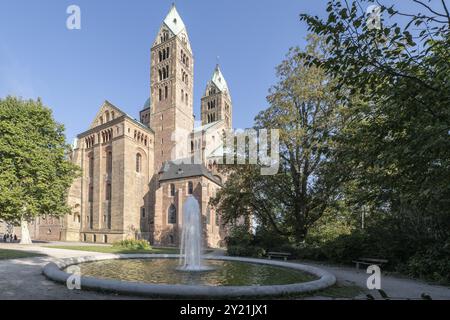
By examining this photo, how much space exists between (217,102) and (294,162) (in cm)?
5704

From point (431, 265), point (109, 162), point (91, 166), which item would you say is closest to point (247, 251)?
point (431, 265)

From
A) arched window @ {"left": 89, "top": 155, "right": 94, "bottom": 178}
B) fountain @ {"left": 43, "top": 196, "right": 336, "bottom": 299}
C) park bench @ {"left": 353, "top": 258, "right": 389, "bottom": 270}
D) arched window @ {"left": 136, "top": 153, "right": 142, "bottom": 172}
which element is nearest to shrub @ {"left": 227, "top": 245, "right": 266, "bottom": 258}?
fountain @ {"left": 43, "top": 196, "right": 336, "bottom": 299}

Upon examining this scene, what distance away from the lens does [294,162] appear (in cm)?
2188

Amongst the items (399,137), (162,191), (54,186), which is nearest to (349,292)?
(399,137)

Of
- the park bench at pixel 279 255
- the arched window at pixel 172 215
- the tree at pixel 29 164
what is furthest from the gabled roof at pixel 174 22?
the park bench at pixel 279 255

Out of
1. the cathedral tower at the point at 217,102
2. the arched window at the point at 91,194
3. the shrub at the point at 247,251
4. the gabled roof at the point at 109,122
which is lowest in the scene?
the shrub at the point at 247,251

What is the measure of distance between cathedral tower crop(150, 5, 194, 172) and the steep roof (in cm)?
237

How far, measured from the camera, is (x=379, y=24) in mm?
6141

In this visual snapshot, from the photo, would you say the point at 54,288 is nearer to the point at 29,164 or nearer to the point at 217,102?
the point at 29,164

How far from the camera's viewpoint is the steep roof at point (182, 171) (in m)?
47.9

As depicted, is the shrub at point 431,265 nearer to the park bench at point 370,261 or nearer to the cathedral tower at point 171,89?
the park bench at point 370,261

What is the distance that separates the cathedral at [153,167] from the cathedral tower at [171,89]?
6.7 inches

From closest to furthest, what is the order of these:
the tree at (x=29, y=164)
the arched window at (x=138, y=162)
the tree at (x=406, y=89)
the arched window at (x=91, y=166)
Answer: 1. the tree at (x=406, y=89)
2. the tree at (x=29, y=164)
3. the arched window at (x=138, y=162)
4. the arched window at (x=91, y=166)
